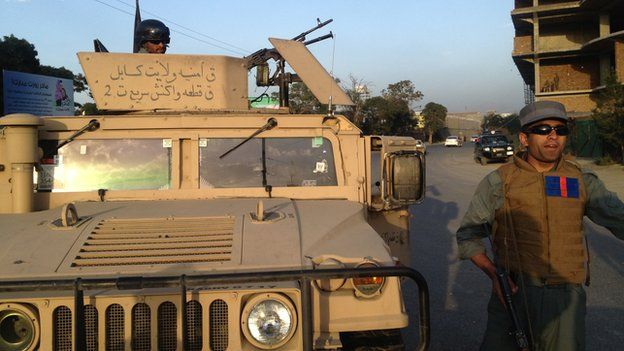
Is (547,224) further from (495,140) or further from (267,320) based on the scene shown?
(495,140)

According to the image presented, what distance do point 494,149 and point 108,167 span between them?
28.5 meters

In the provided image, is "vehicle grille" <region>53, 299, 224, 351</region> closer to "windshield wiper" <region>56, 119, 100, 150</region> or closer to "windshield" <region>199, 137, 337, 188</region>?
"windshield" <region>199, 137, 337, 188</region>

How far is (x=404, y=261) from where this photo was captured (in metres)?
4.78

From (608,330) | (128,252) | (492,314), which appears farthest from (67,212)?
(608,330)

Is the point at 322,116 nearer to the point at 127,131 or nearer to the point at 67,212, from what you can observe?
the point at 127,131

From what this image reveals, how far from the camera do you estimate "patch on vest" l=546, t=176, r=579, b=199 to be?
278 cm

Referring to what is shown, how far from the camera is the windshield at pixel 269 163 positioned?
393 centimetres

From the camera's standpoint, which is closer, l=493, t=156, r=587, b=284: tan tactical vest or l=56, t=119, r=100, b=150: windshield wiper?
l=493, t=156, r=587, b=284: tan tactical vest

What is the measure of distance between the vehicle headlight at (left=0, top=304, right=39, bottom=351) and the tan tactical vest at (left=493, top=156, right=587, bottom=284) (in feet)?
7.11

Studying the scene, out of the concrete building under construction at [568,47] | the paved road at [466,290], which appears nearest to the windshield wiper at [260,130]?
the paved road at [466,290]

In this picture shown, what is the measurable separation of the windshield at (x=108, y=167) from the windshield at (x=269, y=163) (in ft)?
0.95

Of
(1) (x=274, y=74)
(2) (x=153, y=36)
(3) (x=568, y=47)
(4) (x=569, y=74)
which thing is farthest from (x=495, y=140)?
(2) (x=153, y=36)

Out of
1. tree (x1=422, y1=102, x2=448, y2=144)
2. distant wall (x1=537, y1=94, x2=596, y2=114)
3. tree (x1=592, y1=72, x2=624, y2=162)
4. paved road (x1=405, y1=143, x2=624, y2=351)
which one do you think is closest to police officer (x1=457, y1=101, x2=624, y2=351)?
paved road (x1=405, y1=143, x2=624, y2=351)

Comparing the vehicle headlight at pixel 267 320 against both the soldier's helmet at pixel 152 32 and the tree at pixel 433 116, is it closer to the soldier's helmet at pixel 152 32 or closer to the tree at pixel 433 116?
the soldier's helmet at pixel 152 32
